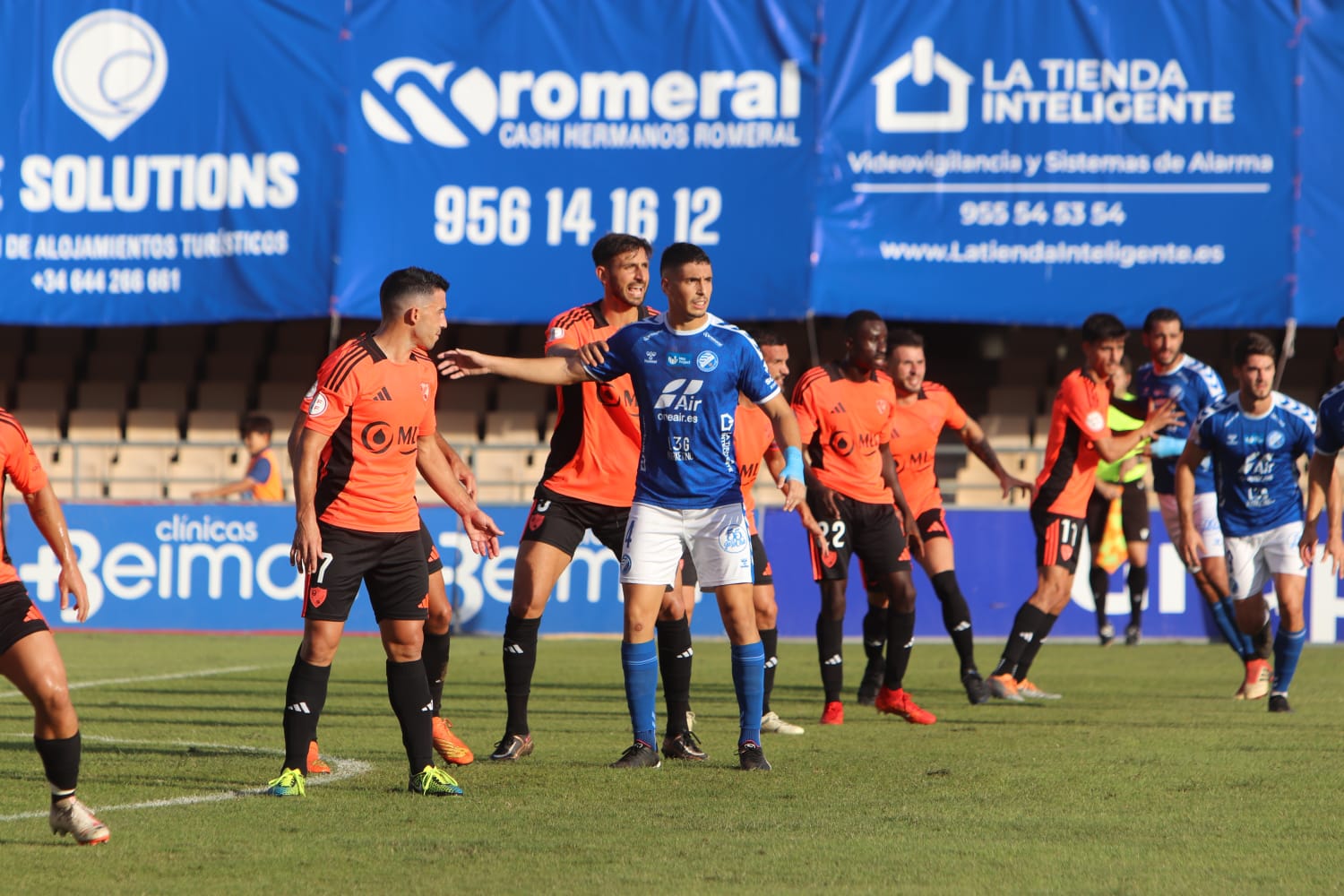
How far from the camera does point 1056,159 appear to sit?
17016mm

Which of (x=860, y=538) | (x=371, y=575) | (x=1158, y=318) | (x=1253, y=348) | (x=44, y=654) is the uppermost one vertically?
(x=1158, y=318)

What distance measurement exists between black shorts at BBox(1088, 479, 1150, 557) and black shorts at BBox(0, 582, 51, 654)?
1108 cm

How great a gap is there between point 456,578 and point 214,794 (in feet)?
30.6

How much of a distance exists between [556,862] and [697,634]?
1078cm

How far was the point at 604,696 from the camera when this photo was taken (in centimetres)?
1063

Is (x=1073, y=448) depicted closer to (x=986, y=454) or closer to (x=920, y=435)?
(x=986, y=454)

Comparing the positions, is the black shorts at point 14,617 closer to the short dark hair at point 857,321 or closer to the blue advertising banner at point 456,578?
the short dark hair at point 857,321

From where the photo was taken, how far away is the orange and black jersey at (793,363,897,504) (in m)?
9.50

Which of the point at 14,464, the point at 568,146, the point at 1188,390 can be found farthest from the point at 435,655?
the point at 568,146

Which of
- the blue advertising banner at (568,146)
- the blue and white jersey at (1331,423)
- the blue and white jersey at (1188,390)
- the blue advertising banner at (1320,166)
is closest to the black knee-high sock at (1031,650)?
the blue and white jersey at (1331,423)

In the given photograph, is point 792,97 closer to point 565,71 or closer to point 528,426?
point 565,71

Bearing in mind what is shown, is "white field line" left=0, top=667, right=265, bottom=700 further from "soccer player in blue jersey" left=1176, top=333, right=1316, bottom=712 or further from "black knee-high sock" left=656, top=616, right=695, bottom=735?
"soccer player in blue jersey" left=1176, top=333, right=1316, bottom=712

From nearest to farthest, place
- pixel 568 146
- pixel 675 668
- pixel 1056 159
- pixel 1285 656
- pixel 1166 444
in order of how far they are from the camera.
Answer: pixel 675 668, pixel 1285 656, pixel 1166 444, pixel 1056 159, pixel 568 146

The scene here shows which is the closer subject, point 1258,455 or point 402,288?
point 402,288
